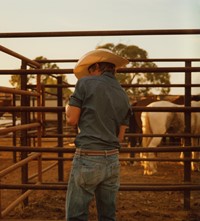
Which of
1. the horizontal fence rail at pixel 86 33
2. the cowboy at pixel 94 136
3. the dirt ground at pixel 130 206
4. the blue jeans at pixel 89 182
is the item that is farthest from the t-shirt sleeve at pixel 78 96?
the dirt ground at pixel 130 206

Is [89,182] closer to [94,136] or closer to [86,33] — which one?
[94,136]

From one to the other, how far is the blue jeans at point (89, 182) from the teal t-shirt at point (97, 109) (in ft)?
0.26

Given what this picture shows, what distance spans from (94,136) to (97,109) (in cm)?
15

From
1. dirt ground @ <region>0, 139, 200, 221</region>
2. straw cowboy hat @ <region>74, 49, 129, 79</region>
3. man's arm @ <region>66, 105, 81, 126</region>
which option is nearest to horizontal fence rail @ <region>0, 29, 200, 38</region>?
straw cowboy hat @ <region>74, 49, 129, 79</region>

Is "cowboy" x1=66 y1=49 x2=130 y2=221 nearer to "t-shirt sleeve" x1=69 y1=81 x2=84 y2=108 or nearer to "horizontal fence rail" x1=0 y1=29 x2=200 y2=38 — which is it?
"t-shirt sleeve" x1=69 y1=81 x2=84 y2=108

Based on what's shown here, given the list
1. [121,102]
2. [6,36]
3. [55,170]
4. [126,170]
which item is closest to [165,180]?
[126,170]

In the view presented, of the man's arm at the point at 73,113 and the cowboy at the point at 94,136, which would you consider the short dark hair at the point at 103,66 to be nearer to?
the cowboy at the point at 94,136

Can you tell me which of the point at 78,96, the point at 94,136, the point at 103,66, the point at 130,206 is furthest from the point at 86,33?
the point at 130,206

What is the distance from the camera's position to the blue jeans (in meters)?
1.95

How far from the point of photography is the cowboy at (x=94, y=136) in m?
1.95

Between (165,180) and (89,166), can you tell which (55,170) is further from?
(89,166)

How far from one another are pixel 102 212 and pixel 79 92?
0.72m

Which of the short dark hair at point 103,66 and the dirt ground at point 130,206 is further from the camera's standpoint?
the dirt ground at point 130,206

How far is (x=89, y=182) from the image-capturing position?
1.95m
